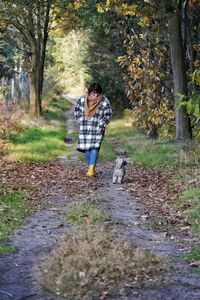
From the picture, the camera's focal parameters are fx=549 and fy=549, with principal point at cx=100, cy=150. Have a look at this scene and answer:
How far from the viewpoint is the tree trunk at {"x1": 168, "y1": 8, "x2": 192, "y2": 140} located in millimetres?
15133

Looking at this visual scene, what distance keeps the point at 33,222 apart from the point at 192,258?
2.82m

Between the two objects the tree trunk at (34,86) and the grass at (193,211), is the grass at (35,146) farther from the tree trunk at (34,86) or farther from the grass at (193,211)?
the grass at (193,211)

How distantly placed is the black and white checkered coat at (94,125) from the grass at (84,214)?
3.84 meters

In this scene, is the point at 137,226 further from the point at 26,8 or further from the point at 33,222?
the point at 26,8

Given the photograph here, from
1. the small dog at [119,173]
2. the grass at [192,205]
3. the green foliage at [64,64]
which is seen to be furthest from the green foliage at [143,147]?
the green foliage at [64,64]

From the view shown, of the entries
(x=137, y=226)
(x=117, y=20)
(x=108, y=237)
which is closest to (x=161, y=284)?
(x=108, y=237)

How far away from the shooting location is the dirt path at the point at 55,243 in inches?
192

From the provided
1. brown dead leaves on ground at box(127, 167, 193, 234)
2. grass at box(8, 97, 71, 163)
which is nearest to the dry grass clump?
brown dead leaves on ground at box(127, 167, 193, 234)

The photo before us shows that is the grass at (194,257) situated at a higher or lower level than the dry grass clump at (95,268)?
lower

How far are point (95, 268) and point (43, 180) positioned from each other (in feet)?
23.0

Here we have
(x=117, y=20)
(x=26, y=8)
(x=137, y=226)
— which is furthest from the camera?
(x=26, y=8)

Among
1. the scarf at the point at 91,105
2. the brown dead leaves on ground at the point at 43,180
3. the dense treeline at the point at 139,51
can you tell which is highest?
the dense treeline at the point at 139,51

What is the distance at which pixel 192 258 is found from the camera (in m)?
5.90

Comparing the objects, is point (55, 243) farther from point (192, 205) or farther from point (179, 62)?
point (179, 62)
